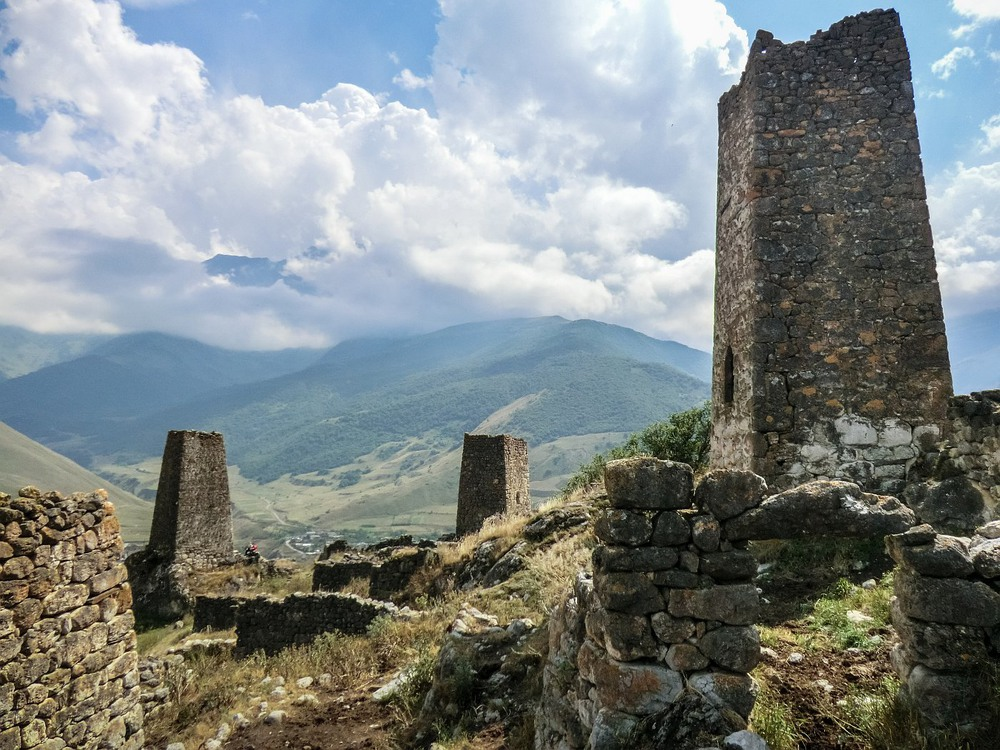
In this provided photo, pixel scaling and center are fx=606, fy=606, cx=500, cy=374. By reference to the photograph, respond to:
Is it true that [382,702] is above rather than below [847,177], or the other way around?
below

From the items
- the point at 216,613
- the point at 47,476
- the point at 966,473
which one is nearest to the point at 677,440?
the point at 966,473

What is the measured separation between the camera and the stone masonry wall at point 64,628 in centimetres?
532

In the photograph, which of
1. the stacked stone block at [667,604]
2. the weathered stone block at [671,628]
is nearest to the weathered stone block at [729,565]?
the stacked stone block at [667,604]

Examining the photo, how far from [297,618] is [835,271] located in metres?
12.3

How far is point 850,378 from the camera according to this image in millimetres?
8359

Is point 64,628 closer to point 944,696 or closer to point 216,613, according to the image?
point 944,696

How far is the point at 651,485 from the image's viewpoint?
13.4ft

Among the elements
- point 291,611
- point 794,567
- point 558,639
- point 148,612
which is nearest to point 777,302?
point 794,567

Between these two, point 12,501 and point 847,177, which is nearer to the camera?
point 12,501

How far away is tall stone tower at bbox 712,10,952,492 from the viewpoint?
8.27 metres

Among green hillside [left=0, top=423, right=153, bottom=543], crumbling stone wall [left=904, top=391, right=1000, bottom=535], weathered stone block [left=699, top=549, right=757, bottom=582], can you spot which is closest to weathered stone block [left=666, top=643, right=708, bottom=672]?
weathered stone block [left=699, top=549, right=757, bottom=582]

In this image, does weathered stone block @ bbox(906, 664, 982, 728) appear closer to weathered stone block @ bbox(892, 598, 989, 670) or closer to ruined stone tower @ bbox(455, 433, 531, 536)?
weathered stone block @ bbox(892, 598, 989, 670)

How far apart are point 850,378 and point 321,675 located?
8.57 meters

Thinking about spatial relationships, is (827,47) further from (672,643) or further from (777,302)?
(672,643)
